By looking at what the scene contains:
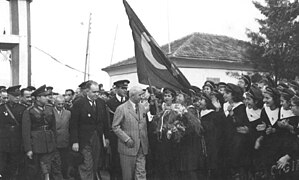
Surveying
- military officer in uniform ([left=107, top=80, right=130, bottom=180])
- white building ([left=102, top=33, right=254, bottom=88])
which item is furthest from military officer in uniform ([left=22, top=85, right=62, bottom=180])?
white building ([left=102, top=33, right=254, bottom=88])

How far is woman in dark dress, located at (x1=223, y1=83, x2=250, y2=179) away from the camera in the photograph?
747 centimetres

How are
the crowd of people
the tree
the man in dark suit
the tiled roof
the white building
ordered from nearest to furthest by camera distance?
the crowd of people
the man in dark suit
the tree
the white building
the tiled roof

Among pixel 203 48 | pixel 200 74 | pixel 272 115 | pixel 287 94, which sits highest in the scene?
pixel 203 48

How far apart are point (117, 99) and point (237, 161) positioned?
2.76m

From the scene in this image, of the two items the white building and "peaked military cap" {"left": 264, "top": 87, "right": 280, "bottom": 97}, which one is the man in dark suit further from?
the white building

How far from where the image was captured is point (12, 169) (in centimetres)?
872

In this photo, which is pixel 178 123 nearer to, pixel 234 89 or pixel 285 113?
pixel 234 89

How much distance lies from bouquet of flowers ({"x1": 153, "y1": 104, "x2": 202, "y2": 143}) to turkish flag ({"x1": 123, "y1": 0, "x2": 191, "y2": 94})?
369mm

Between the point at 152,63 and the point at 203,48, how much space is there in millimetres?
25492

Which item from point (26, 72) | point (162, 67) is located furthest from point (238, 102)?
point (26, 72)

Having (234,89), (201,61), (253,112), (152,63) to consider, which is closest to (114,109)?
(152,63)

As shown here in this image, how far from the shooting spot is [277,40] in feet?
52.8

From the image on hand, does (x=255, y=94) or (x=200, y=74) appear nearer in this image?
(x=255, y=94)

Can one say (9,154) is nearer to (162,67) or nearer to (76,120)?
(76,120)
